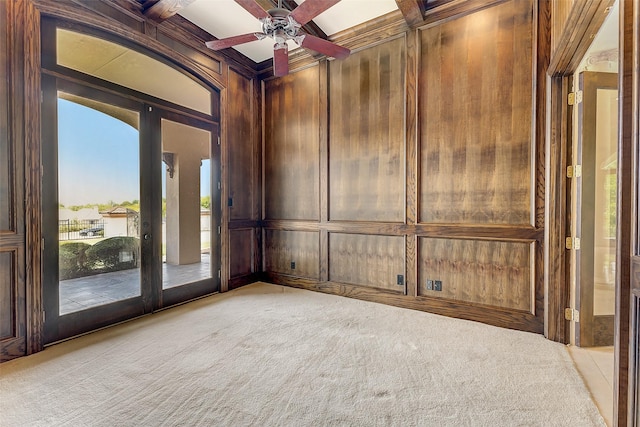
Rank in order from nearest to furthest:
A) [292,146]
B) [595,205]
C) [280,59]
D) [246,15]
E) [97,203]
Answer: [595,205] < [280,59] < [97,203] < [246,15] < [292,146]

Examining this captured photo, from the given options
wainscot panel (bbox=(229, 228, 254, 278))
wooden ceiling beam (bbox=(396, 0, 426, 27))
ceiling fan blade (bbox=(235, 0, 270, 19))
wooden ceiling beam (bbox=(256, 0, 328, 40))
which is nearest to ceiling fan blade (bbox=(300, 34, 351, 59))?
ceiling fan blade (bbox=(235, 0, 270, 19))

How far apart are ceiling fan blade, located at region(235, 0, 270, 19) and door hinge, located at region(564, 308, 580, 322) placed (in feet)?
12.2

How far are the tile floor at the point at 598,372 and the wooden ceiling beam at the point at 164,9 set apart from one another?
4729mm

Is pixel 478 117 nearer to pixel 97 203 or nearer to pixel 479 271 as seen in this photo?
pixel 479 271

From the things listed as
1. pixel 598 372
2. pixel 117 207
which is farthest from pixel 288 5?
pixel 598 372

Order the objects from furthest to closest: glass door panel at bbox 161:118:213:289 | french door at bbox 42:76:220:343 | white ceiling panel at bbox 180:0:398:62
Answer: glass door panel at bbox 161:118:213:289, white ceiling panel at bbox 180:0:398:62, french door at bbox 42:76:220:343

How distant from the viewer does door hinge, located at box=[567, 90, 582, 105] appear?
262cm

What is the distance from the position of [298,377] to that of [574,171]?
2.99 metres

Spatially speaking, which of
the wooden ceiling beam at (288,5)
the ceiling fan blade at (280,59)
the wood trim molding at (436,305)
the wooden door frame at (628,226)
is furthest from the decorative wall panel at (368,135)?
the wooden door frame at (628,226)

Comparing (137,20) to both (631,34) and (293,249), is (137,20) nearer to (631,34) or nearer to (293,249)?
(293,249)

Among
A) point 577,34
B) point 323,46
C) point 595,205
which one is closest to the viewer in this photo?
point 577,34

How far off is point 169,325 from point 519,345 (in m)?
3.42

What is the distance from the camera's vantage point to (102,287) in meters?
3.08

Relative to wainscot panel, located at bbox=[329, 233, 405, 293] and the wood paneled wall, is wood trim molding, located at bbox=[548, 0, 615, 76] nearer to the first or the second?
the wood paneled wall
